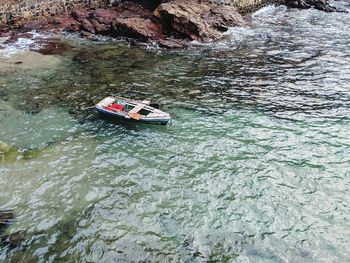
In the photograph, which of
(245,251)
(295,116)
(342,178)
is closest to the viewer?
(245,251)

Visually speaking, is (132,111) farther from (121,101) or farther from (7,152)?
(7,152)

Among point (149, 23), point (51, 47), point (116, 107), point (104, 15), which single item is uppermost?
point (104, 15)

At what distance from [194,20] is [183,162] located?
2053 centimetres

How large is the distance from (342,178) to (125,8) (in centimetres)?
3200

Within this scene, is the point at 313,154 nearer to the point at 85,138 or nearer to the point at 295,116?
the point at 295,116

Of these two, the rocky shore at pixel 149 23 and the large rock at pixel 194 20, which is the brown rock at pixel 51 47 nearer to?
the rocky shore at pixel 149 23

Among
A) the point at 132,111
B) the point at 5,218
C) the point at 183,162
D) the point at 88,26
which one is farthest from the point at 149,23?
the point at 5,218

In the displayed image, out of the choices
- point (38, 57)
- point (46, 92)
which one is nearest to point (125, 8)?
point (38, 57)

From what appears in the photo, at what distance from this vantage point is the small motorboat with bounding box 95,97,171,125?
18.6 m

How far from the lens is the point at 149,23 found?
3375cm

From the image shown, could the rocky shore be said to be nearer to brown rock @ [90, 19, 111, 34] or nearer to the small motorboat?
brown rock @ [90, 19, 111, 34]

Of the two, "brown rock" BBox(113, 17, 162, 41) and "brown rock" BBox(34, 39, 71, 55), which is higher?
"brown rock" BBox(113, 17, 162, 41)

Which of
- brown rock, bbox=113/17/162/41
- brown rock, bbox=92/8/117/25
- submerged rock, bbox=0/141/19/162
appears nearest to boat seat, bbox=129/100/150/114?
submerged rock, bbox=0/141/19/162

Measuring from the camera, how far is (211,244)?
12227 mm
